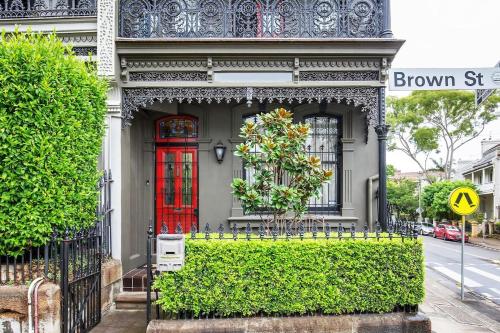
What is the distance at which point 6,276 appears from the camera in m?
5.62

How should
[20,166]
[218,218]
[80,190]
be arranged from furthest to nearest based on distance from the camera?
[218,218] < [80,190] < [20,166]

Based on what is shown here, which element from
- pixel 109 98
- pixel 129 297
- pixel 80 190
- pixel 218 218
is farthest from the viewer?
pixel 218 218

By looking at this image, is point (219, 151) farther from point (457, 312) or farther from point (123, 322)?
point (457, 312)

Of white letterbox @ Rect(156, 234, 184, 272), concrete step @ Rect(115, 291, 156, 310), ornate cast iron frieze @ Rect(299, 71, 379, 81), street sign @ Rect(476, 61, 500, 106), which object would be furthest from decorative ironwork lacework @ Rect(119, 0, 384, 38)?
concrete step @ Rect(115, 291, 156, 310)

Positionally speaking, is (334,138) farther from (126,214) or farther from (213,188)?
(126,214)

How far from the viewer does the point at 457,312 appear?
296 inches

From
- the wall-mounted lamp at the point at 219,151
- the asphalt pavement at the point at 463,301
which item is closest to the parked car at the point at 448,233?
the asphalt pavement at the point at 463,301

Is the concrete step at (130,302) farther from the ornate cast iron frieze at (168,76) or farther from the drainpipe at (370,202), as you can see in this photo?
the drainpipe at (370,202)

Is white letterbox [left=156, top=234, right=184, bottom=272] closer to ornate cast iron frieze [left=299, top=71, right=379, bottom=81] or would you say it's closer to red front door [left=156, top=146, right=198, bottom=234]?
red front door [left=156, top=146, right=198, bottom=234]

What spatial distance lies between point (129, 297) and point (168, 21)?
5.33 metres

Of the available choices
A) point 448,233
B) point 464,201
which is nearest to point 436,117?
point 448,233

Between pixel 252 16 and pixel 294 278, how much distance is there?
5.20 m

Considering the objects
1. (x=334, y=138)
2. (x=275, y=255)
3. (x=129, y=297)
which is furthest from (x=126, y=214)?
(x=334, y=138)

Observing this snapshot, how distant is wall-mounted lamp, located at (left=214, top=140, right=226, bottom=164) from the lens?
9195 mm
